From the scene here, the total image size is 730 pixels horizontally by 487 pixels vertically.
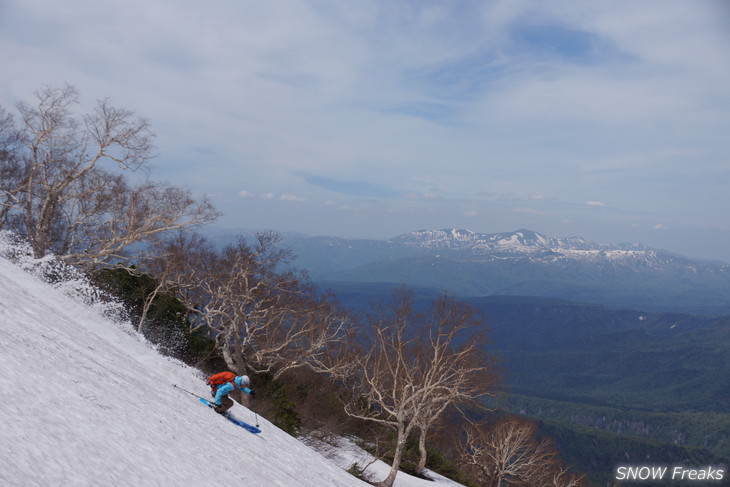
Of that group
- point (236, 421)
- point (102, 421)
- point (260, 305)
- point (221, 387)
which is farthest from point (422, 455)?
point (102, 421)

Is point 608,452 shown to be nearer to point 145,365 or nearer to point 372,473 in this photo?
point 372,473

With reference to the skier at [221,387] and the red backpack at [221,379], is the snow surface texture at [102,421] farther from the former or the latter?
the red backpack at [221,379]

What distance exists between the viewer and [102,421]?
832 centimetres

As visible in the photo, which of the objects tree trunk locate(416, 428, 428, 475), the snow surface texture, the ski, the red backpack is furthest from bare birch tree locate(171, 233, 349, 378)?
the red backpack

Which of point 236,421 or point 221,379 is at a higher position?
point 221,379

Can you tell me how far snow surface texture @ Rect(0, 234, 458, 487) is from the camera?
263 inches

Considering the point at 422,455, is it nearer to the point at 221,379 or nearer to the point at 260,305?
the point at 260,305

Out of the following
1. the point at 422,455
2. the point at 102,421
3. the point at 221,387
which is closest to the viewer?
the point at 102,421

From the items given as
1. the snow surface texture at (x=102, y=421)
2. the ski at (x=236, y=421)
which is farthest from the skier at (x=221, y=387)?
the snow surface texture at (x=102, y=421)

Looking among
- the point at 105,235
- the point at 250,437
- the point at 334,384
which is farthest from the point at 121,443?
the point at 334,384

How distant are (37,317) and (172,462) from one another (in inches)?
250

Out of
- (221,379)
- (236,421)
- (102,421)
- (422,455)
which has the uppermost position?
(102,421)

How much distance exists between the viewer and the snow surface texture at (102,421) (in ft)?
21.9

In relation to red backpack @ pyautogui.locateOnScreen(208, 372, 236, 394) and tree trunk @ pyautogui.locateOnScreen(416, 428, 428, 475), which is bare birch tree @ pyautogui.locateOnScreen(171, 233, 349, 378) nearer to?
tree trunk @ pyautogui.locateOnScreen(416, 428, 428, 475)
